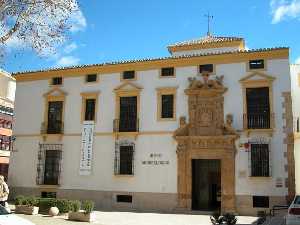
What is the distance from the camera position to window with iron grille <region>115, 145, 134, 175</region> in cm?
2244

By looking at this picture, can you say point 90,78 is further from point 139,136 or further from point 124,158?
point 124,158

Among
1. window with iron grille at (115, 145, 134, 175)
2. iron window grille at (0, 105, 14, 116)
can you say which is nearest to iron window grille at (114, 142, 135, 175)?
window with iron grille at (115, 145, 134, 175)

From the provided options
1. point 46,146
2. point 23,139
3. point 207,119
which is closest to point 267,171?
point 207,119

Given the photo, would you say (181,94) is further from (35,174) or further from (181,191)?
(35,174)

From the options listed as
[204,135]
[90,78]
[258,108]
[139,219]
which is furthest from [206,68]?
[139,219]

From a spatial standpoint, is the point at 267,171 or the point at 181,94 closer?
the point at 267,171

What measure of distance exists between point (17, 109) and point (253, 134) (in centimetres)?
1482

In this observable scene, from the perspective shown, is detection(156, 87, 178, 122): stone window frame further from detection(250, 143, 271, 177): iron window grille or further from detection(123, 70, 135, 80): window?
detection(250, 143, 271, 177): iron window grille

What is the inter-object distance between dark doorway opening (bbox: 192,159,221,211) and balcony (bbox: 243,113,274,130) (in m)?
2.65

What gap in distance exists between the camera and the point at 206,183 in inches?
870

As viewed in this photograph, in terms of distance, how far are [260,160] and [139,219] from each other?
22.1 feet

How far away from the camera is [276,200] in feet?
64.0

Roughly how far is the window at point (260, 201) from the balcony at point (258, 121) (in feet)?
11.1

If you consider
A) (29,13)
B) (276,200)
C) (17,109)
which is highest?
(29,13)
